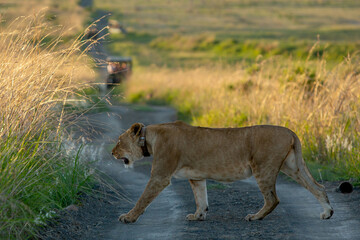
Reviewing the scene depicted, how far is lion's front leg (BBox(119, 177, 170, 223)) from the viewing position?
760 cm

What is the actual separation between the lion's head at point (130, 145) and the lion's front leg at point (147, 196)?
59 cm

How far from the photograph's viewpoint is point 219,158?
7805 millimetres

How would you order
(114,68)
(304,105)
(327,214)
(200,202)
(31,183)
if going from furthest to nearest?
1. (304,105)
2. (114,68)
3. (200,202)
4. (327,214)
5. (31,183)

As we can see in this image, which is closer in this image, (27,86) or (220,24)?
(27,86)

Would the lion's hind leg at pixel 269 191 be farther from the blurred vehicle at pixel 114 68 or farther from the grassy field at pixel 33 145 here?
the blurred vehicle at pixel 114 68

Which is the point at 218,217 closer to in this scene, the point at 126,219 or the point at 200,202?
the point at 200,202

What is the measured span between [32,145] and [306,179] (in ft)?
10.1

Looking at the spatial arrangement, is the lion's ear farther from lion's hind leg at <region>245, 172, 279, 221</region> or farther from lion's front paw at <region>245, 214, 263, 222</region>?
lion's front paw at <region>245, 214, 263, 222</region>

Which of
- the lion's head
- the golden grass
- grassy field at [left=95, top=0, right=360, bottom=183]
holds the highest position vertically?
the golden grass

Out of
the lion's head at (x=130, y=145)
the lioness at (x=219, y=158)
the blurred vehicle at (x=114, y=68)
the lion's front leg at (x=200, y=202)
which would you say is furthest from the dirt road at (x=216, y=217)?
the blurred vehicle at (x=114, y=68)

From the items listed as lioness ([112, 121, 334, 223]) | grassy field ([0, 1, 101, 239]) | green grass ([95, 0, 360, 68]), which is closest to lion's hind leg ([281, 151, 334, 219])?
lioness ([112, 121, 334, 223])

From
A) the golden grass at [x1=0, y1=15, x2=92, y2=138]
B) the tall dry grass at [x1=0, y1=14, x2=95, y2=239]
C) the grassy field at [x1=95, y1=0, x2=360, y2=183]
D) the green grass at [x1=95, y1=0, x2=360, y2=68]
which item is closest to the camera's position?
the tall dry grass at [x1=0, y1=14, x2=95, y2=239]

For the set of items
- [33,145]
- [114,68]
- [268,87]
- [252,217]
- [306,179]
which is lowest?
[268,87]

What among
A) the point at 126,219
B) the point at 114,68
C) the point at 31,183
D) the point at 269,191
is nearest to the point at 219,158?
the point at 269,191
